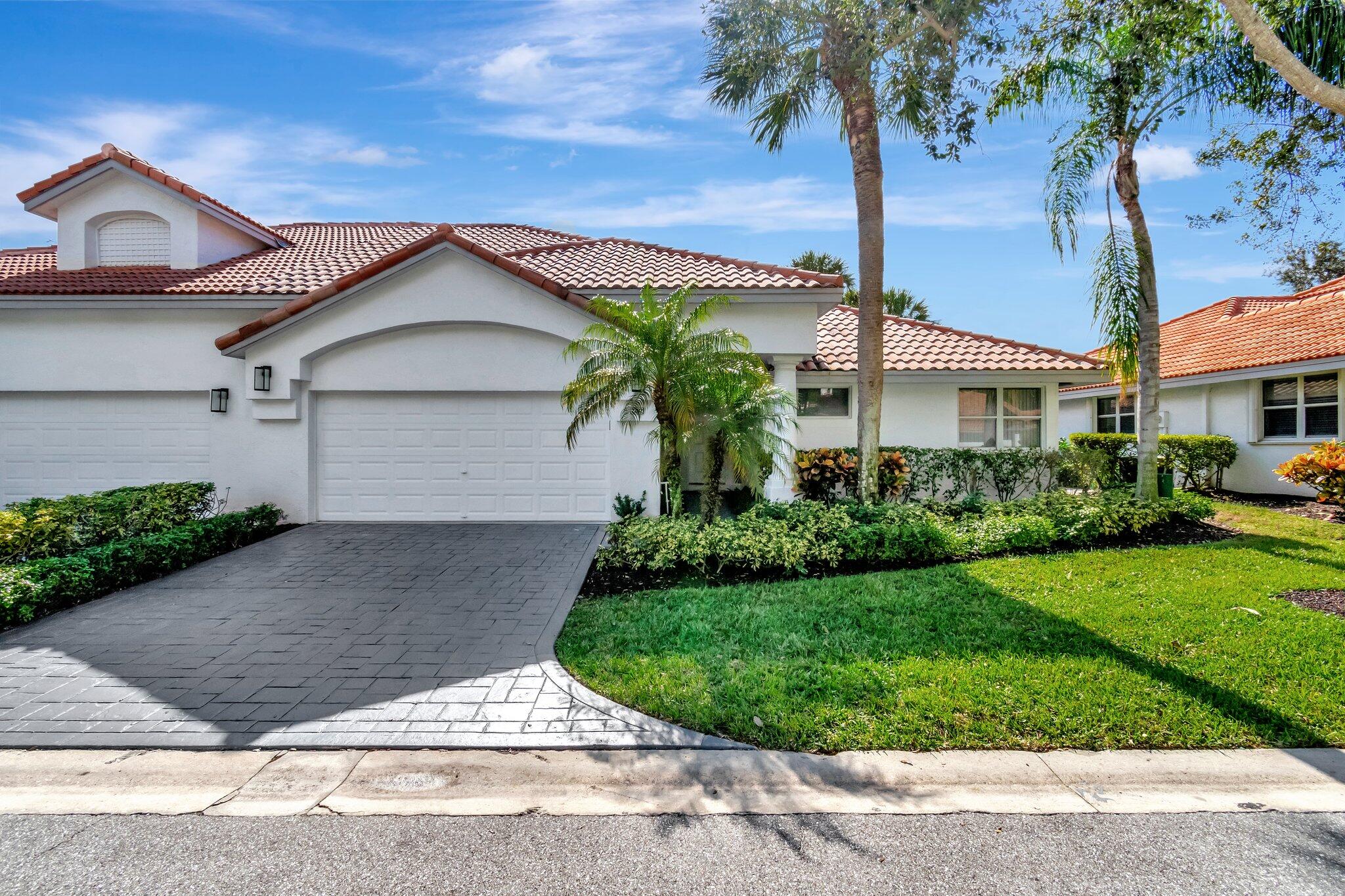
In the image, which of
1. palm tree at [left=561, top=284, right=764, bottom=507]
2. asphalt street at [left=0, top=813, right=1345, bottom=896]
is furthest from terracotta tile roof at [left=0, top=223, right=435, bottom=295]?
asphalt street at [left=0, top=813, right=1345, bottom=896]

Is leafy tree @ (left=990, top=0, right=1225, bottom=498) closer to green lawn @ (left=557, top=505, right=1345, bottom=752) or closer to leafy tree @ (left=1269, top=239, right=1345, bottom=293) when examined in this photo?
green lawn @ (left=557, top=505, right=1345, bottom=752)

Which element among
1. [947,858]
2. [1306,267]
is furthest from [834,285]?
[1306,267]

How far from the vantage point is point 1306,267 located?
27531 millimetres

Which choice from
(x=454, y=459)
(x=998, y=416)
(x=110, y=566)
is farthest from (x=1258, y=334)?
(x=110, y=566)

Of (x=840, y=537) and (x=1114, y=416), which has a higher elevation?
(x=1114, y=416)

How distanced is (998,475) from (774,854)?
11.7 metres

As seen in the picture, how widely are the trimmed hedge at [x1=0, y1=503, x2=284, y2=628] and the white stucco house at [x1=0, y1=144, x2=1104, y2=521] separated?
6.14 feet

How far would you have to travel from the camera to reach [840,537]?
858 centimetres

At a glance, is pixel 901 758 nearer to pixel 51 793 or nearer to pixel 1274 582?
pixel 51 793

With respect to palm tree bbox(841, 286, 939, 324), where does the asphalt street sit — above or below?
below

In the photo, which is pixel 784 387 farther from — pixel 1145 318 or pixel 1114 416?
pixel 1114 416

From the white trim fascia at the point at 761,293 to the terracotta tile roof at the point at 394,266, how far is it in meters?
0.63

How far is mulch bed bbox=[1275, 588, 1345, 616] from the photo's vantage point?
6449 millimetres

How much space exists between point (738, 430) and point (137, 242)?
1384 centimetres
